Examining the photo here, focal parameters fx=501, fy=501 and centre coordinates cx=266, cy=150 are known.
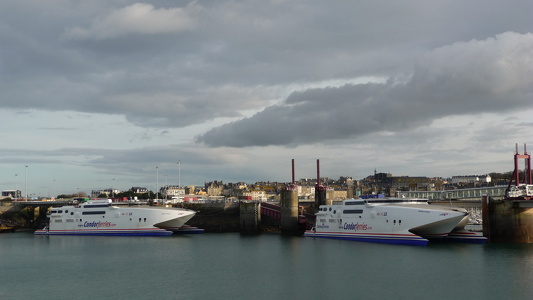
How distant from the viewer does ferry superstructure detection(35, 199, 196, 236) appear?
267ft

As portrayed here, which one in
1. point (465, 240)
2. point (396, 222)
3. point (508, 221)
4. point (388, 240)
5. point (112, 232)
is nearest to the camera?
point (508, 221)

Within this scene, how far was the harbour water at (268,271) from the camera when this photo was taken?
3828 centimetres

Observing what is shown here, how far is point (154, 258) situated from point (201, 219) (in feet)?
121

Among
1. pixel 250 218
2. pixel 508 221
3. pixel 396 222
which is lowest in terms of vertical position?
pixel 250 218

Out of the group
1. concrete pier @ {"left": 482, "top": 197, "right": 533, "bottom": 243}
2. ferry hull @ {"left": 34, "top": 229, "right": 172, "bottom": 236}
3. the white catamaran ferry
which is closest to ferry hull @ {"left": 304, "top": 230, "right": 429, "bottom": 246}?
the white catamaran ferry

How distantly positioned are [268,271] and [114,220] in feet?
147

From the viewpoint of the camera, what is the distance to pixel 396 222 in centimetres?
6412

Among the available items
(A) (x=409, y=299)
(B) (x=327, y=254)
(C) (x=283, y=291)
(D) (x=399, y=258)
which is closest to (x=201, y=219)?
(B) (x=327, y=254)

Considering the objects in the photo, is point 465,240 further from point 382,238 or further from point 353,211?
point 353,211

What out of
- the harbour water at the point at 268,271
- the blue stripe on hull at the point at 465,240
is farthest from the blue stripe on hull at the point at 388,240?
the blue stripe on hull at the point at 465,240

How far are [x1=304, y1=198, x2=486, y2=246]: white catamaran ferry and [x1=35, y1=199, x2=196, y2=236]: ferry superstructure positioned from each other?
25.2 meters

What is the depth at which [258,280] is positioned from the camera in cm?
4272

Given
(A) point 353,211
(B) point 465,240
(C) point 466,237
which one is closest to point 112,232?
(A) point 353,211

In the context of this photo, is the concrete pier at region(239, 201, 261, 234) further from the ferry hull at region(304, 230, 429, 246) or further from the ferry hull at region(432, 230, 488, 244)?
the ferry hull at region(432, 230, 488, 244)
